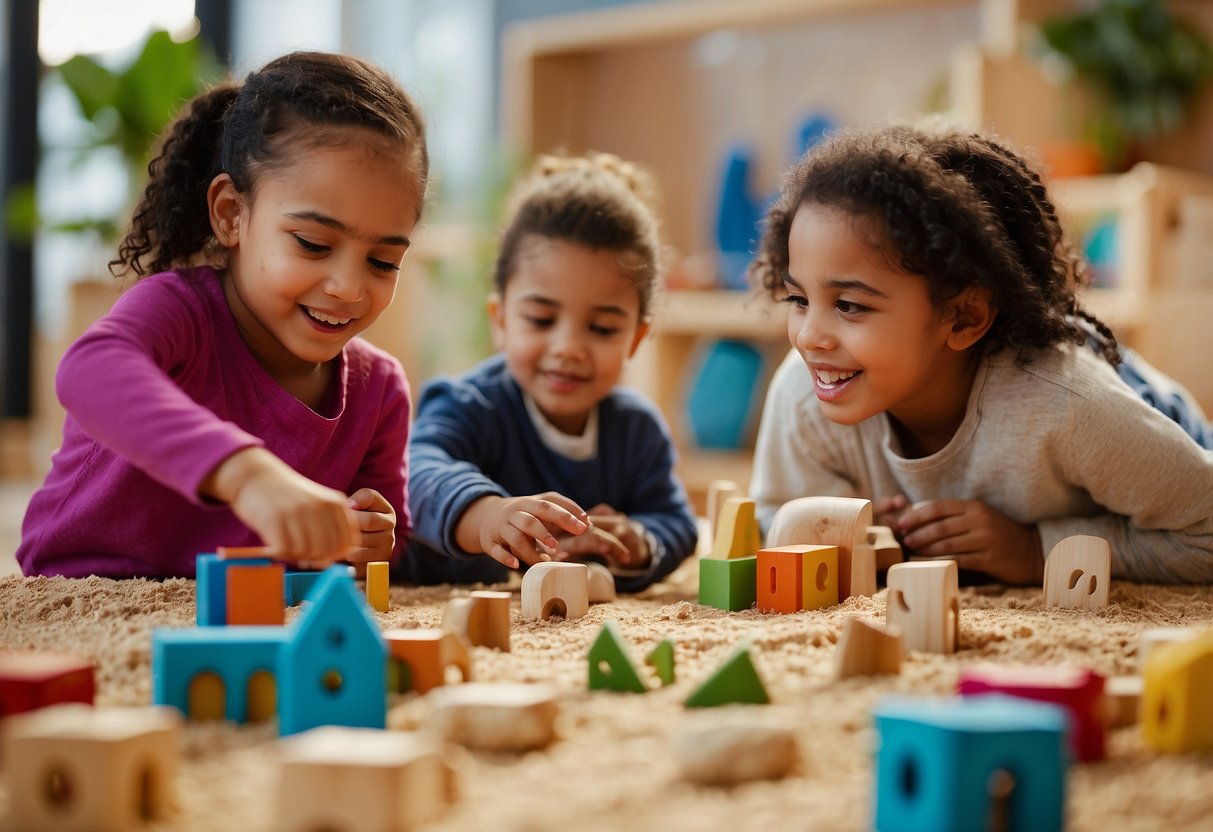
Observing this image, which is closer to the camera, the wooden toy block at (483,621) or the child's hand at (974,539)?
the wooden toy block at (483,621)

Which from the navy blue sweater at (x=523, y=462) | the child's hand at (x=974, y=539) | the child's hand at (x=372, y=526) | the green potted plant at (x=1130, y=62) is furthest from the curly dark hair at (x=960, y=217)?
the green potted plant at (x=1130, y=62)

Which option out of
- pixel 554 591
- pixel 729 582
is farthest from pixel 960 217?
pixel 554 591

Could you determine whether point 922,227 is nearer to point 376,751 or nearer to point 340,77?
point 340,77

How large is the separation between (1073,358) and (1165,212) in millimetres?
1178

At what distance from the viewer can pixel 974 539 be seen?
52.8 inches

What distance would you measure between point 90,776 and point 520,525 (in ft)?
2.28

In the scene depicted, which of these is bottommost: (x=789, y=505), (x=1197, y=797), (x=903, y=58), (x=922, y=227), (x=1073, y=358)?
(x=1197, y=797)

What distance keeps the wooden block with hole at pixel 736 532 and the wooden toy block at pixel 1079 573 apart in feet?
0.91

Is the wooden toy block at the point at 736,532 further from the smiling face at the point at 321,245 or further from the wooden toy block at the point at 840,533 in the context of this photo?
the smiling face at the point at 321,245

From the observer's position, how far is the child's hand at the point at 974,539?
4.41 ft

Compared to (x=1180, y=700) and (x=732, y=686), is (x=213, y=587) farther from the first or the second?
(x=1180, y=700)

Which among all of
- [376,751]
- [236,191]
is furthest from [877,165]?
[376,751]

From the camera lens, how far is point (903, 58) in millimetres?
3160

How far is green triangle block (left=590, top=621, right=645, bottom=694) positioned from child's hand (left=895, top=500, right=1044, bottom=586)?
2.05 feet
